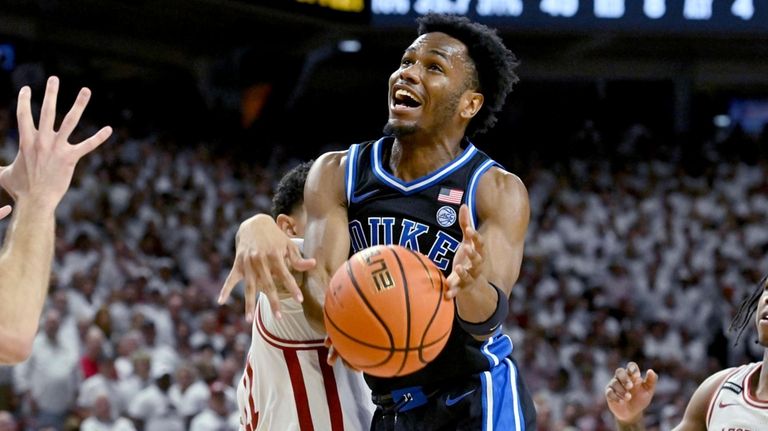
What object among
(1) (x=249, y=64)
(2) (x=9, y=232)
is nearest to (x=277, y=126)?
(1) (x=249, y=64)

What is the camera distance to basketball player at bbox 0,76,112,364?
8.57 ft

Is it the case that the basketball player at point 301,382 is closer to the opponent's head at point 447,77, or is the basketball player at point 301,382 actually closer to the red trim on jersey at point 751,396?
the opponent's head at point 447,77

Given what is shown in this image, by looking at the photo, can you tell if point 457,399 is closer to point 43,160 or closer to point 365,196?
point 365,196

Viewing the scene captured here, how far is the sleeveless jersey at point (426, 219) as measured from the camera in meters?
3.62

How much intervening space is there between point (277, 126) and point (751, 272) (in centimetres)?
619

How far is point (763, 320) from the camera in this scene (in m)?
4.06

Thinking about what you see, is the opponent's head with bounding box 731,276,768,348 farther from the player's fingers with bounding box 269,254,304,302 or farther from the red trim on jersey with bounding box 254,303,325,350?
the player's fingers with bounding box 269,254,304,302

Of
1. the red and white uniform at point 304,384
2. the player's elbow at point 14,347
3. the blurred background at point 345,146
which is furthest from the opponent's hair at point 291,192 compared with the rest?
the blurred background at point 345,146

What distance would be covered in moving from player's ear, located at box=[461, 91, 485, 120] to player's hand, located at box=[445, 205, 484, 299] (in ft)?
2.37

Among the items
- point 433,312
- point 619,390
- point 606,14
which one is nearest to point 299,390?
point 433,312

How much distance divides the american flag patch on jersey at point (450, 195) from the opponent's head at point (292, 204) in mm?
888

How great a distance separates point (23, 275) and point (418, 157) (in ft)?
4.97

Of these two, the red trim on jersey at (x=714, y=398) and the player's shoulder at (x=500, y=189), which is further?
the red trim on jersey at (x=714, y=398)

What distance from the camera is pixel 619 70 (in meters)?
16.4
